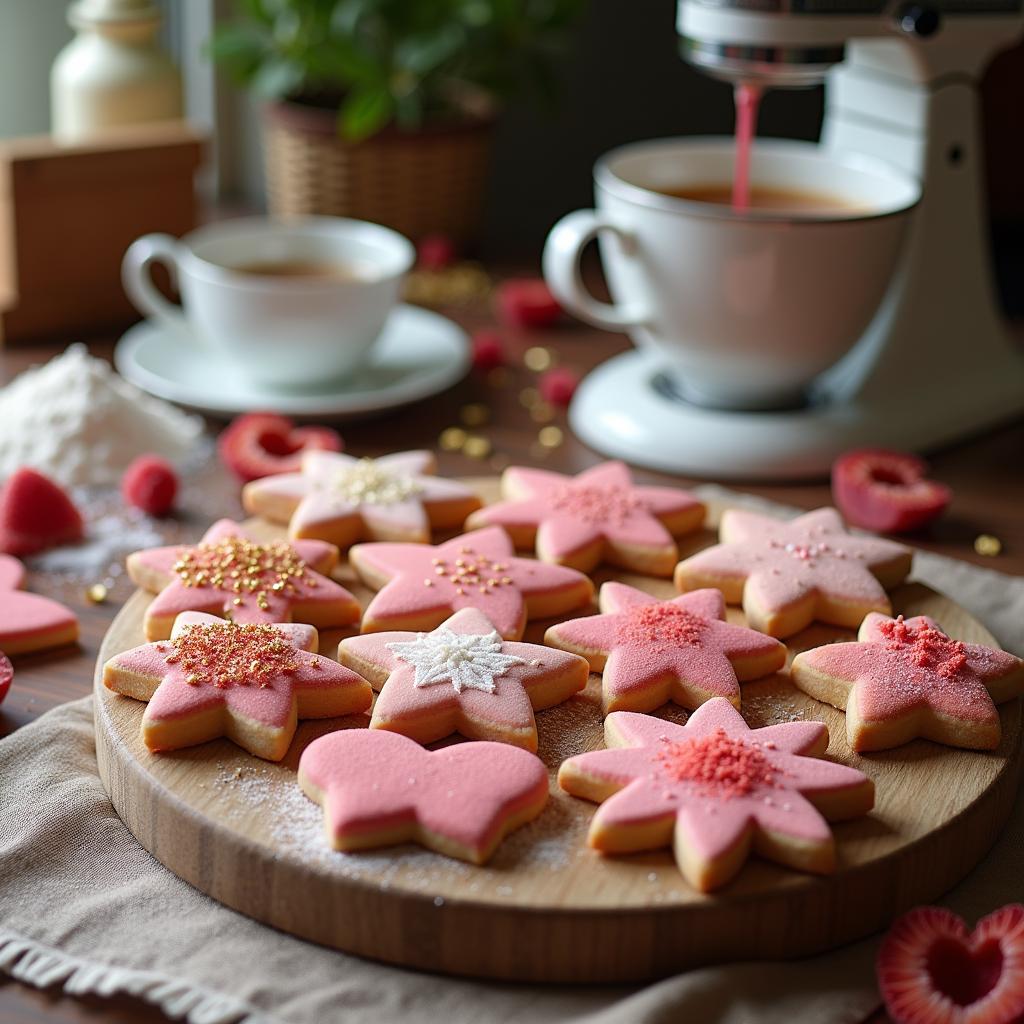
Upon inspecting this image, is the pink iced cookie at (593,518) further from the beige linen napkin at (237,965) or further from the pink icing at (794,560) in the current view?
the beige linen napkin at (237,965)

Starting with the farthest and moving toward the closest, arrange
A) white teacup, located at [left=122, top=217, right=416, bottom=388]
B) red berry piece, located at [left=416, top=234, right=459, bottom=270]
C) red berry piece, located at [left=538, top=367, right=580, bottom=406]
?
red berry piece, located at [left=416, top=234, right=459, bottom=270], red berry piece, located at [left=538, top=367, right=580, bottom=406], white teacup, located at [left=122, top=217, right=416, bottom=388]

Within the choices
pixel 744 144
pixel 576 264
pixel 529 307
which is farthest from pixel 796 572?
pixel 529 307

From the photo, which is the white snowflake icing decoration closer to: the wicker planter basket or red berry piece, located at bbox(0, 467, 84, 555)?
red berry piece, located at bbox(0, 467, 84, 555)

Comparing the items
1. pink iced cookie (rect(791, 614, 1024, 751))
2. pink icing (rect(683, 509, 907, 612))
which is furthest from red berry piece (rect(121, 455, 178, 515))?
pink iced cookie (rect(791, 614, 1024, 751))

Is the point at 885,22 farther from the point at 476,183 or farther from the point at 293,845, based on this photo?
the point at 293,845

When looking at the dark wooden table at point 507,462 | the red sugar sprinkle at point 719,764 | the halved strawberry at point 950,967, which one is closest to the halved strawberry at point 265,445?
the dark wooden table at point 507,462

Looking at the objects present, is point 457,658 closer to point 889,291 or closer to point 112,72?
point 889,291
